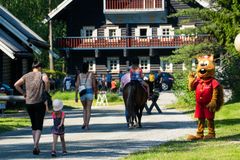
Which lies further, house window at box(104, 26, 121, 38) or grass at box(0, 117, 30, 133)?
house window at box(104, 26, 121, 38)

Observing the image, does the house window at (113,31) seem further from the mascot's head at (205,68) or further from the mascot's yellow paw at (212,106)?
the mascot's yellow paw at (212,106)

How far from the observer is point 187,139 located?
16828mm

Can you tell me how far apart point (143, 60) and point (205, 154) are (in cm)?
5140

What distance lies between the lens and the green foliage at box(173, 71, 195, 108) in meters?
32.8

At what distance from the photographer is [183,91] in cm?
3419

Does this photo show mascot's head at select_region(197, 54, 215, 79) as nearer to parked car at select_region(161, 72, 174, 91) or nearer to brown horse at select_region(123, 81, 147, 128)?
brown horse at select_region(123, 81, 147, 128)

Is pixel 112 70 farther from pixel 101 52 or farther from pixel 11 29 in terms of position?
pixel 11 29

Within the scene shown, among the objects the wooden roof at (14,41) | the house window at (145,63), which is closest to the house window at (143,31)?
the house window at (145,63)

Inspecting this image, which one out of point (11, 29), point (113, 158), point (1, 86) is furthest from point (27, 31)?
point (113, 158)

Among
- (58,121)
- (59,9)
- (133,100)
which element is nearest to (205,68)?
(58,121)

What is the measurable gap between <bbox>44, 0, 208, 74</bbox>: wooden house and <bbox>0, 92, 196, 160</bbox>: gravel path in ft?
125

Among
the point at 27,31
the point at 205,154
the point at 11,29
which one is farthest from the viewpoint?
the point at 27,31

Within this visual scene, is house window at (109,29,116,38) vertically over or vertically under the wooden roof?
over

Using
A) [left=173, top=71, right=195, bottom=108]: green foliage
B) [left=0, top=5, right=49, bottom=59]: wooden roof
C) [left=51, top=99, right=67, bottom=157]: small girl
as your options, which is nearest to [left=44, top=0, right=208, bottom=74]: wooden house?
[left=0, top=5, right=49, bottom=59]: wooden roof
